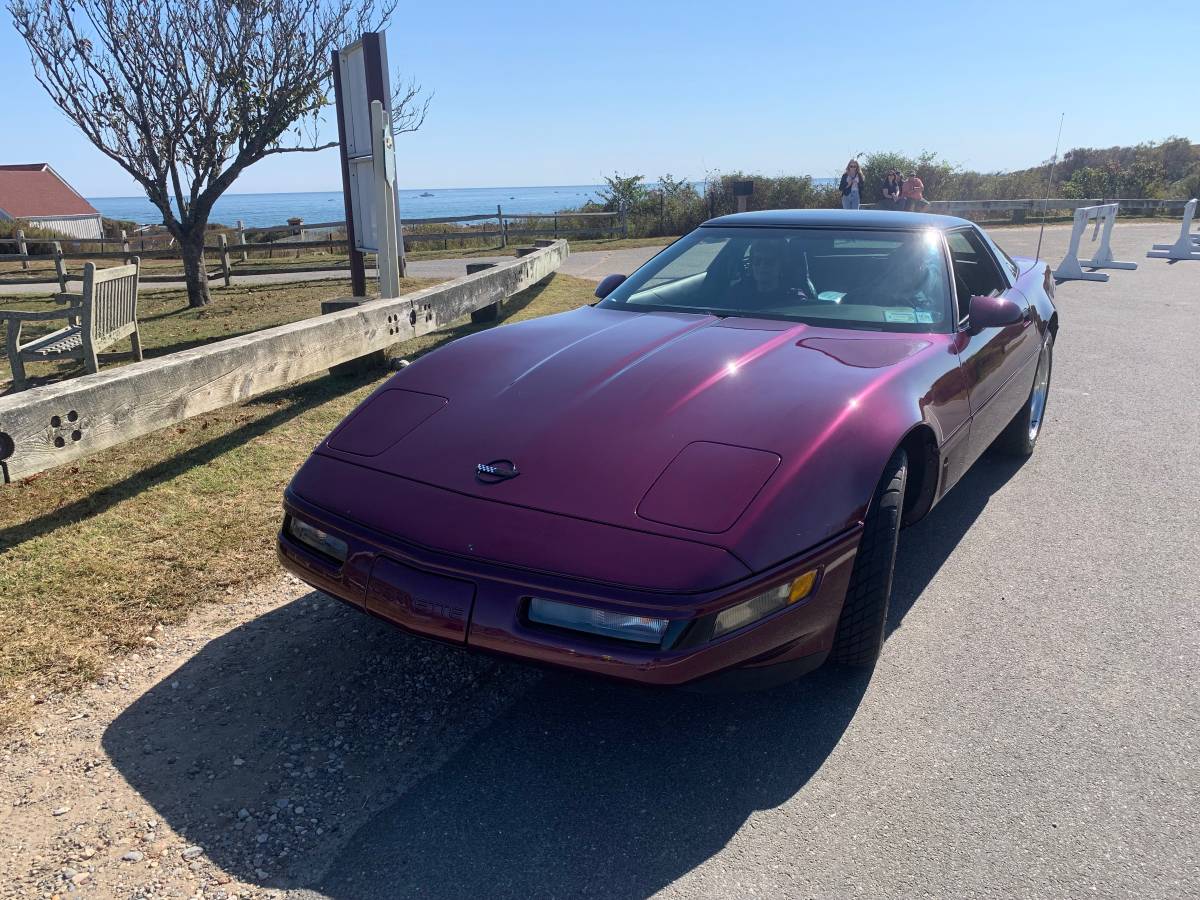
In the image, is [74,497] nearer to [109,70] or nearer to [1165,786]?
[1165,786]

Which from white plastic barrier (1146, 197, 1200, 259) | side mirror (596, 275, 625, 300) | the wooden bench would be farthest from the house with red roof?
side mirror (596, 275, 625, 300)

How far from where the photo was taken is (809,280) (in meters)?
3.94

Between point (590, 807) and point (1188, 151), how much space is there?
7370 cm

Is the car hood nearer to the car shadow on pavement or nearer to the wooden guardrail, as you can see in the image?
the car shadow on pavement

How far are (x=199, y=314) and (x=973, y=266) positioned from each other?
10399mm

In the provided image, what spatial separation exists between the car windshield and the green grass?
5.66 metres

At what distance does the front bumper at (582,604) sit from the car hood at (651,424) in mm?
169

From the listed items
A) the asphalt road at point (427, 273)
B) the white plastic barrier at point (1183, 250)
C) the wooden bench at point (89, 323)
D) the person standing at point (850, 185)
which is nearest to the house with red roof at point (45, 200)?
the asphalt road at point (427, 273)

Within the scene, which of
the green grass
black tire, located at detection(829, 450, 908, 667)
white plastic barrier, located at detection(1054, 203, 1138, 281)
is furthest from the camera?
white plastic barrier, located at detection(1054, 203, 1138, 281)

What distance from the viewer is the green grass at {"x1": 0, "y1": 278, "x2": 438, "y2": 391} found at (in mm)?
8420

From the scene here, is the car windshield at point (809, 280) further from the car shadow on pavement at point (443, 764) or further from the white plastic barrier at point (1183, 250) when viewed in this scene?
the white plastic barrier at point (1183, 250)

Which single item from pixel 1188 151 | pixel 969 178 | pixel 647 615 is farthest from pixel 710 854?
pixel 1188 151

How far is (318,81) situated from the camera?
40.2 feet

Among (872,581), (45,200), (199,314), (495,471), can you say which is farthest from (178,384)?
(45,200)
